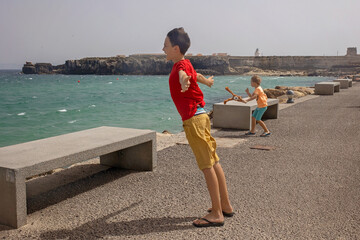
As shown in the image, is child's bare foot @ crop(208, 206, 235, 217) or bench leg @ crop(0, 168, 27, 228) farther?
child's bare foot @ crop(208, 206, 235, 217)

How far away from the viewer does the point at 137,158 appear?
5781 millimetres

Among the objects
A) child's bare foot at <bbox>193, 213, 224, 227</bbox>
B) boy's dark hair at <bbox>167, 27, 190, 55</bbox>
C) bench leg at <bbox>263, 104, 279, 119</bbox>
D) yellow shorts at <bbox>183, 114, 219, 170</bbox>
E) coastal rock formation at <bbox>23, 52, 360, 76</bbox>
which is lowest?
child's bare foot at <bbox>193, 213, 224, 227</bbox>

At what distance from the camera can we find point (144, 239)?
3480mm

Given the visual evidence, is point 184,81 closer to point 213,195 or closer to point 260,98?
point 213,195

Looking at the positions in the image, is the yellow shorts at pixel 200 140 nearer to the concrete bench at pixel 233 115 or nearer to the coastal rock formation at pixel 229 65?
the concrete bench at pixel 233 115

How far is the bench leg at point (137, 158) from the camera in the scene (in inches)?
224

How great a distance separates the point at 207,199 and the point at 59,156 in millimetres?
1662

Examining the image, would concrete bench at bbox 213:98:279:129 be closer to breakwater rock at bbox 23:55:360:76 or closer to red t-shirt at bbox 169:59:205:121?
red t-shirt at bbox 169:59:205:121

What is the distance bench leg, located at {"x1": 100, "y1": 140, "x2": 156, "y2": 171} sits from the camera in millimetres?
5699

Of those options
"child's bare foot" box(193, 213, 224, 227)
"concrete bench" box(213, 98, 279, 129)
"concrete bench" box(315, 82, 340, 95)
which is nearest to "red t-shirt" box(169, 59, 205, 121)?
"child's bare foot" box(193, 213, 224, 227)

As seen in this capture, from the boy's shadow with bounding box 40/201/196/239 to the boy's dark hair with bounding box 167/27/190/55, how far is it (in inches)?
63.4

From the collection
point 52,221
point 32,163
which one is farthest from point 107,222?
point 32,163

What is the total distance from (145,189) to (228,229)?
1.50 meters

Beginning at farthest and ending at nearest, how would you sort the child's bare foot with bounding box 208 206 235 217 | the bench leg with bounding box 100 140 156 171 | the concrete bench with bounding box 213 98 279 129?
the concrete bench with bounding box 213 98 279 129
the bench leg with bounding box 100 140 156 171
the child's bare foot with bounding box 208 206 235 217
